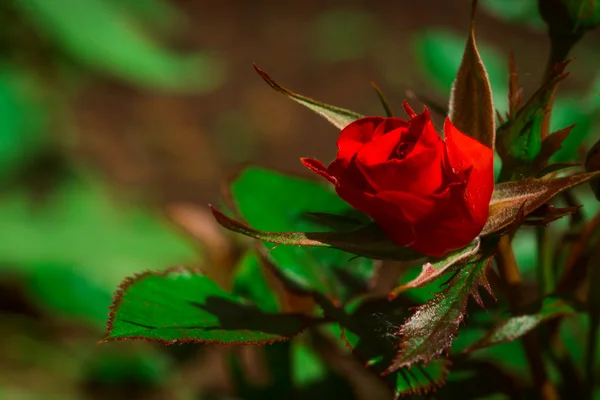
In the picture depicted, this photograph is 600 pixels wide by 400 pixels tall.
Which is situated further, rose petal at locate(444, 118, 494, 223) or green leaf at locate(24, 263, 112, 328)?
green leaf at locate(24, 263, 112, 328)

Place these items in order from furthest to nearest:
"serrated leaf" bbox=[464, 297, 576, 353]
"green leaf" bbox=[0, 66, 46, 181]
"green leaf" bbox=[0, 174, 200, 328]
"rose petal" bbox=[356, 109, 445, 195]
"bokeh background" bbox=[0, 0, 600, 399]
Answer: "green leaf" bbox=[0, 66, 46, 181]
"green leaf" bbox=[0, 174, 200, 328]
"bokeh background" bbox=[0, 0, 600, 399]
"serrated leaf" bbox=[464, 297, 576, 353]
"rose petal" bbox=[356, 109, 445, 195]

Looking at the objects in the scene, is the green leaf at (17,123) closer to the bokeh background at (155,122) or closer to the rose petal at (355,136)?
the bokeh background at (155,122)

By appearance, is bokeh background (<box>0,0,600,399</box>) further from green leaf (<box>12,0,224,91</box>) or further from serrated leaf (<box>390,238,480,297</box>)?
serrated leaf (<box>390,238,480,297</box>)

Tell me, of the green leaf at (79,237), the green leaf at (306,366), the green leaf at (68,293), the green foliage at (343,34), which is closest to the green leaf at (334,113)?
the green leaf at (306,366)

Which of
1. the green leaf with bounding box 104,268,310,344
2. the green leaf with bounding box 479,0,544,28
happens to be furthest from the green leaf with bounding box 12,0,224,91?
the green leaf with bounding box 104,268,310,344

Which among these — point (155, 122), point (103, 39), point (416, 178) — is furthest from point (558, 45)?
point (155, 122)

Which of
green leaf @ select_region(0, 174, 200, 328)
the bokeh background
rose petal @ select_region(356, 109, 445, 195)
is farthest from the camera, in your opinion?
green leaf @ select_region(0, 174, 200, 328)
